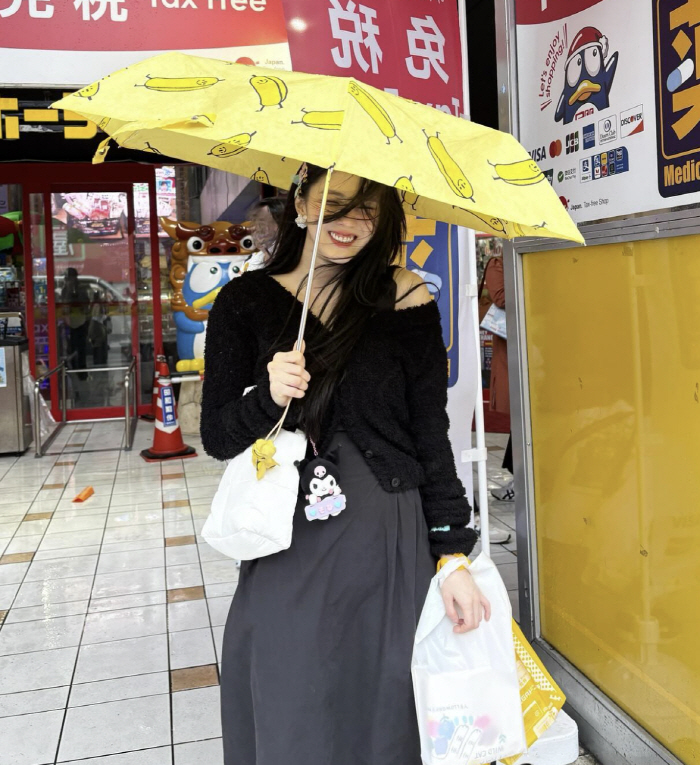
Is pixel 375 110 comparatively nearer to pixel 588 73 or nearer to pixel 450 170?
pixel 450 170

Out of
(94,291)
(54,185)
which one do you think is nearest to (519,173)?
(94,291)

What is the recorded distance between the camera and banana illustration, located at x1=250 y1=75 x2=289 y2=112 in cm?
131

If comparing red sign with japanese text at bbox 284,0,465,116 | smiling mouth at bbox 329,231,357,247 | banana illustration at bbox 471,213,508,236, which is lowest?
smiling mouth at bbox 329,231,357,247

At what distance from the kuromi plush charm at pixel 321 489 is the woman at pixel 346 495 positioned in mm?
40

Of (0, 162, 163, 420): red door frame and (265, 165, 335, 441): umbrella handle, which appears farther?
(0, 162, 163, 420): red door frame

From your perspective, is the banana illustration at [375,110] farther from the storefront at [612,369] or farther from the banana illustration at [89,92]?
the storefront at [612,369]

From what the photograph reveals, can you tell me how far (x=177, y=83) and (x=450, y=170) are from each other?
1.66 ft

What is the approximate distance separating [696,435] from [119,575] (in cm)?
309

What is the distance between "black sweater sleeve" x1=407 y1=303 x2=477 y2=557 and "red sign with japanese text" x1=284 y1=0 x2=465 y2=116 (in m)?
1.57

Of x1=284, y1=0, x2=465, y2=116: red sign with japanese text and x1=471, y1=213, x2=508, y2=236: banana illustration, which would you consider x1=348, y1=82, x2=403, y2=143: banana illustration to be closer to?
x1=471, y1=213, x2=508, y2=236: banana illustration

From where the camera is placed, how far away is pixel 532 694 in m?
1.62

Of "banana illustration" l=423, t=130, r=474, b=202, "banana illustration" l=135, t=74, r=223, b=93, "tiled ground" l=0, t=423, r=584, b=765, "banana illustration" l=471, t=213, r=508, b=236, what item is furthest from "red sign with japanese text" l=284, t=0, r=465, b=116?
"tiled ground" l=0, t=423, r=584, b=765

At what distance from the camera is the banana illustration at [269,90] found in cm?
131

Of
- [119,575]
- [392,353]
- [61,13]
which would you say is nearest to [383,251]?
[392,353]
